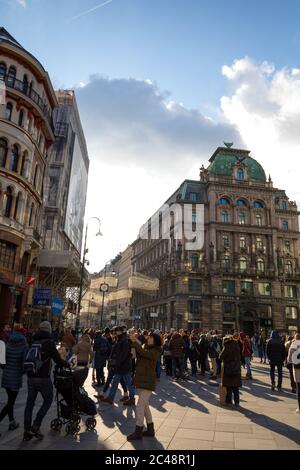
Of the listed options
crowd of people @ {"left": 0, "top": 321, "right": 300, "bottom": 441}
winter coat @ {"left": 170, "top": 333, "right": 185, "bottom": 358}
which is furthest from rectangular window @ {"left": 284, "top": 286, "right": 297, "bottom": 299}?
winter coat @ {"left": 170, "top": 333, "right": 185, "bottom": 358}

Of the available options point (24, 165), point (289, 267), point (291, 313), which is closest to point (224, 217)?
point (289, 267)

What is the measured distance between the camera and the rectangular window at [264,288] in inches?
2324

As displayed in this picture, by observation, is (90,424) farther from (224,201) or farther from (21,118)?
(224,201)

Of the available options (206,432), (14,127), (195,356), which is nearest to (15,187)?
(14,127)

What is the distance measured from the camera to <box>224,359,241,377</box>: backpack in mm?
10156

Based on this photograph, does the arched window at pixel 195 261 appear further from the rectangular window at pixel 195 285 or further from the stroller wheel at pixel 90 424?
the stroller wheel at pixel 90 424

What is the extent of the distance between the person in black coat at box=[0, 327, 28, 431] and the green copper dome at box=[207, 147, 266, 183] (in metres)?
59.3

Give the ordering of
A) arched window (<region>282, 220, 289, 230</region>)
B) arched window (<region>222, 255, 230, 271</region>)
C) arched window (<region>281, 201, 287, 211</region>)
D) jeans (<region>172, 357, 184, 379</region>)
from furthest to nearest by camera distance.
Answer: arched window (<region>281, 201, 287, 211</region>) → arched window (<region>282, 220, 289, 230</region>) → arched window (<region>222, 255, 230, 271</region>) → jeans (<region>172, 357, 184, 379</region>)

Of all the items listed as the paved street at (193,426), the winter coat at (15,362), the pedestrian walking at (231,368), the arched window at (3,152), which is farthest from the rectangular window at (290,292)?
the winter coat at (15,362)

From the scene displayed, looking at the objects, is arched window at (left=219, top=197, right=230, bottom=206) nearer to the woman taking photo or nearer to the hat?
the woman taking photo

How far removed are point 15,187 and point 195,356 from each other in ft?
55.4

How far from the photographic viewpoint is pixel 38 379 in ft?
21.9

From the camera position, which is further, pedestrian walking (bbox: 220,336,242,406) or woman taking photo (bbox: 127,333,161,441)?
pedestrian walking (bbox: 220,336,242,406)
